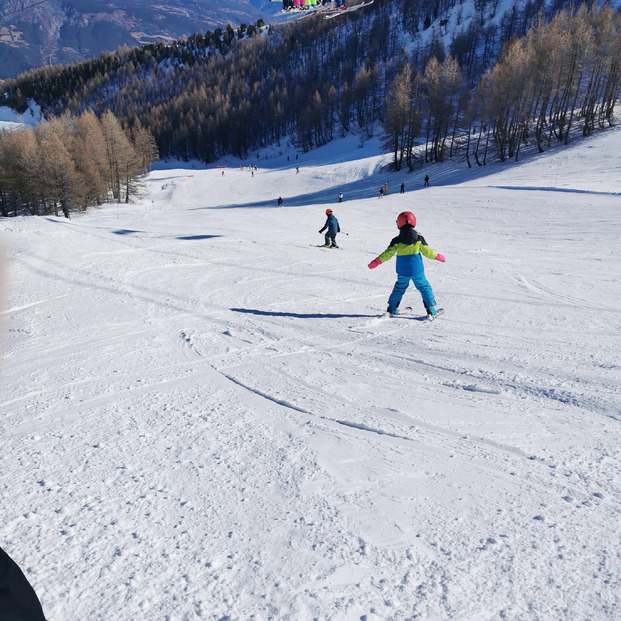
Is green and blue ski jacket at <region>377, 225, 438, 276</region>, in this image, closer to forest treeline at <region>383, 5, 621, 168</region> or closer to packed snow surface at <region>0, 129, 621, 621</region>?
packed snow surface at <region>0, 129, 621, 621</region>

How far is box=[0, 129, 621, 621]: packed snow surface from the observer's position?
2.10m

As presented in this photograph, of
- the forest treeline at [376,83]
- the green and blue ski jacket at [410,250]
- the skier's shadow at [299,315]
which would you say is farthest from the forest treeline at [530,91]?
the skier's shadow at [299,315]

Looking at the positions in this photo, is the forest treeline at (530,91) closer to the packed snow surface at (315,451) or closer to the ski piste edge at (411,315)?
the packed snow surface at (315,451)

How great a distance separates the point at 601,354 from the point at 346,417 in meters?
3.48

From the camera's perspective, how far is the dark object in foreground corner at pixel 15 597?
1.58 metres

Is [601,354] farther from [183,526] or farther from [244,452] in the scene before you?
→ [183,526]

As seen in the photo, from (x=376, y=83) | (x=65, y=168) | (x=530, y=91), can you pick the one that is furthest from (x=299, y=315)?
(x=376, y=83)

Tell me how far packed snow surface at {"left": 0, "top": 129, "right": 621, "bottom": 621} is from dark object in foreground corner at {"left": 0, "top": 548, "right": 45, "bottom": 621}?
1.53 ft

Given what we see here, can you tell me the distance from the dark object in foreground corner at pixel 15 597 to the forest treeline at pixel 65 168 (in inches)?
1739

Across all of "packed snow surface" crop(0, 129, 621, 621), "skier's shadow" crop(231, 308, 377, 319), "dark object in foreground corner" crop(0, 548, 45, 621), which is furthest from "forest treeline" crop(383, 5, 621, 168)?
"dark object in foreground corner" crop(0, 548, 45, 621)

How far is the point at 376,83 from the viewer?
85.6 meters

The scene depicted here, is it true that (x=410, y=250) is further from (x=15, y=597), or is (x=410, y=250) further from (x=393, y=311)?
(x=15, y=597)

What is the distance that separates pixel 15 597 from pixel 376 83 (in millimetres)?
99074

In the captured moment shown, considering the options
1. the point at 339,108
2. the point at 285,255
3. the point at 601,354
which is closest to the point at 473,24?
the point at 339,108
